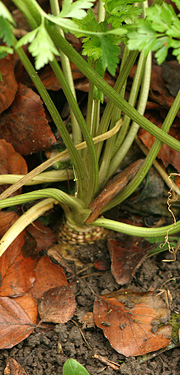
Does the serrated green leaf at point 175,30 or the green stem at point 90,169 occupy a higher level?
the serrated green leaf at point 175,30

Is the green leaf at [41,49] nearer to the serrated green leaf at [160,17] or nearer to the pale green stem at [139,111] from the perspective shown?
the serrated green leaf at [160,17]

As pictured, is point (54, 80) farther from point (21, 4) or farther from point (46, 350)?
point (46, 350)

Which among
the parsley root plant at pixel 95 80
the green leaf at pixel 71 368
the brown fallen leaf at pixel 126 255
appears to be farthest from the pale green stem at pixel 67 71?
the green leaf at pixel 71 368

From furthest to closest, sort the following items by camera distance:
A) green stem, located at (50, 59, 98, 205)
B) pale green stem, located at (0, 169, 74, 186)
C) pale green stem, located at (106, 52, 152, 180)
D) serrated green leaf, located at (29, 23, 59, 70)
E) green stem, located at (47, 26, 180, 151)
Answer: pale green stem, located at (106, 52, 152, 180), pale green stem, located at (0, 169, 74, 186), green stem, located at (50, 59, 98, 205), green stem, located at (47, 26, 180, 151), serrated green leaf, located at (29, 23, 59, 70)

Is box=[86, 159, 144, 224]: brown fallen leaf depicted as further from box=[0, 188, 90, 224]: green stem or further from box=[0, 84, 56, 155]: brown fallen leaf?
box=[0, 84, 56, 155]: brown fallen leaf

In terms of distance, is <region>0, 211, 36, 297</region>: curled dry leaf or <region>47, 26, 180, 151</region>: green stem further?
<region>0, 211, 36, 297</region>: curled dry leaf

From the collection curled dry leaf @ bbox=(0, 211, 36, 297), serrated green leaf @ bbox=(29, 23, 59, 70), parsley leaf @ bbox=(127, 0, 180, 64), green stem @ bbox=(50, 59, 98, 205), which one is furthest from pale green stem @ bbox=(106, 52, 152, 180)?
serrated green leaf @ bbox=(29, 23, 59, 70)

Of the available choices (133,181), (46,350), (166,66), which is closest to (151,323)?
(46,350)
